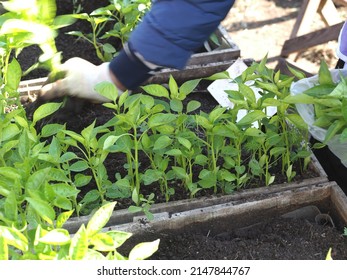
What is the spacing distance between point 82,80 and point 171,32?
0.31 m

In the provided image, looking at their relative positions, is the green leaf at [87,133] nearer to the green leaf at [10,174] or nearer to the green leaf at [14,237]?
the green leaf at [10,174]

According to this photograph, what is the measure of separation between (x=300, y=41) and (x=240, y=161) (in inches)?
51.5

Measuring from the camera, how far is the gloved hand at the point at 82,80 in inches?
54.6

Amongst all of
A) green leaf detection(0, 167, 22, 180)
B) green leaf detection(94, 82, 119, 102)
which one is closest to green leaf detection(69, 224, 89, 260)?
green leaf detection(0, 167, 22, 180)

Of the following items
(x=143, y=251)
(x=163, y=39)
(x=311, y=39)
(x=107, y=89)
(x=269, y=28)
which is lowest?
(x=269, y=28)

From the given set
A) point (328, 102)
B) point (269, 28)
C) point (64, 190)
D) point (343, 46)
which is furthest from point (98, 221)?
point (269, 28)

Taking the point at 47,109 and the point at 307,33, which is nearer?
the point at 47,109

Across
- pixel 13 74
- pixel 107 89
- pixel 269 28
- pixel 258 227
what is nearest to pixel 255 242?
pixel 258 227

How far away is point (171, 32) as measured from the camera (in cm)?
122

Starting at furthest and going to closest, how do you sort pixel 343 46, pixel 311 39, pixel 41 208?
pixel 311 39 < pixel 343 46 < pixel 41 208

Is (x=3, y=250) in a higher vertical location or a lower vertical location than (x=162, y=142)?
higher

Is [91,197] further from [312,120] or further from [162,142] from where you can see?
[312,120]

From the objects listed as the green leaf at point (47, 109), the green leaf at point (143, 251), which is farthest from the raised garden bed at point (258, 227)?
the green leaf at point (143, 251)

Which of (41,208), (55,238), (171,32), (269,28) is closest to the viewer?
(55,238)
